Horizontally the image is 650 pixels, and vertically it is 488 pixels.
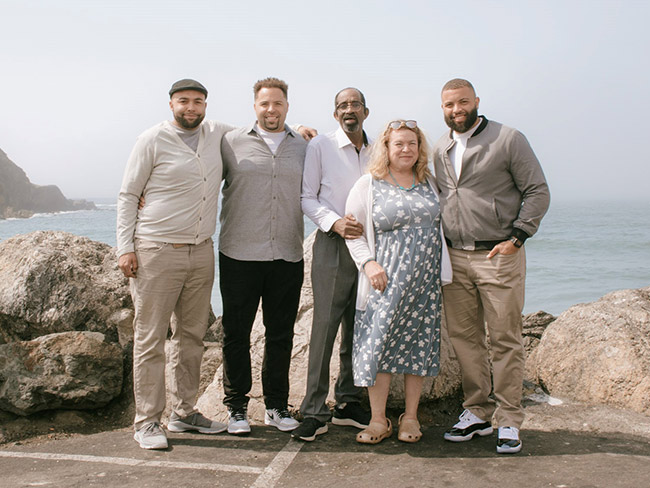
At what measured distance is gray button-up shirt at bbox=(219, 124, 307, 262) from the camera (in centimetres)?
447

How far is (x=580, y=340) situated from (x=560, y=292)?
66.2ft

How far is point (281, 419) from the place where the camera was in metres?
4.67

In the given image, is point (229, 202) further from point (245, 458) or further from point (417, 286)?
point (245, 458)

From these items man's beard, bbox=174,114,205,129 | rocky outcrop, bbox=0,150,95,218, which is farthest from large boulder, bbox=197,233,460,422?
rocky outcrop, bbox=0,150,95,218

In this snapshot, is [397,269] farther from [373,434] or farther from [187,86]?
[187,86]

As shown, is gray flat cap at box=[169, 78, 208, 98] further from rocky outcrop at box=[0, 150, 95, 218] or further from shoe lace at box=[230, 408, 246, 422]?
rocky outcrop at box=[0, 150, 95, 218]

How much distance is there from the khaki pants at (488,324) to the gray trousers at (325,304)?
72 centimetres

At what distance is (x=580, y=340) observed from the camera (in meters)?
5.48

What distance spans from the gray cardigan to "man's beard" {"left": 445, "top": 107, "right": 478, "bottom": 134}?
71mm

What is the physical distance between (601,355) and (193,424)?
11.3 ft

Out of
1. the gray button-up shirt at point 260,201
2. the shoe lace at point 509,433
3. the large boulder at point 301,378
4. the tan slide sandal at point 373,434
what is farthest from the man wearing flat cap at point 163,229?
the shoe lace at point 509,433

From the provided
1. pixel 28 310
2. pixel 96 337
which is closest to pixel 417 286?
pixel 96 337

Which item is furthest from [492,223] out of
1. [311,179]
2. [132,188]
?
[132,188]

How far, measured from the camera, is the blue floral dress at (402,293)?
4125 millimetres
